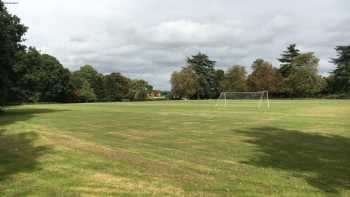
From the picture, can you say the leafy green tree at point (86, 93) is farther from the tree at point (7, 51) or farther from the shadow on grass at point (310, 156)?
the shadow on grass at point (310, 156)

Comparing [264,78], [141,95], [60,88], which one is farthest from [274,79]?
[60,88]

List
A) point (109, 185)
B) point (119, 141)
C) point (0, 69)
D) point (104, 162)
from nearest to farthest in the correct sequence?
→ point (109, 185), point (104, 162), point (119, 141), point (0, 69)

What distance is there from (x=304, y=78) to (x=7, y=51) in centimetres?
7424

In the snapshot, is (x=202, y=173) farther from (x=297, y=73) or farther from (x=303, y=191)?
(x=297, y=73)

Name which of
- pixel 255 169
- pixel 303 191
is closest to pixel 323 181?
pixel 303 191

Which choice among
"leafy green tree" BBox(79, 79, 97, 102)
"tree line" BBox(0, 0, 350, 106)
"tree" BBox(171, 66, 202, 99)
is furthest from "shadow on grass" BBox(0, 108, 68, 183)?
"tree" BBox(171, 66, 202, 99)

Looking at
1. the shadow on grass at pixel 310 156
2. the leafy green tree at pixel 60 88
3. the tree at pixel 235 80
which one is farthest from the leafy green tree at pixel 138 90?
the shadow on grass at pixel 310 156

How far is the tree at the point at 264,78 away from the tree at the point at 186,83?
15.5 meters

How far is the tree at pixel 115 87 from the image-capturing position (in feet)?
337

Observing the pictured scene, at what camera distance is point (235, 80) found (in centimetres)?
9900

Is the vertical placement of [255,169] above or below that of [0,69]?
below

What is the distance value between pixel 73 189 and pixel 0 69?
25618 millimetres

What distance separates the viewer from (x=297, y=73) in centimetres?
8944

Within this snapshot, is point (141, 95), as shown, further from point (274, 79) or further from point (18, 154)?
point (18, 154)
